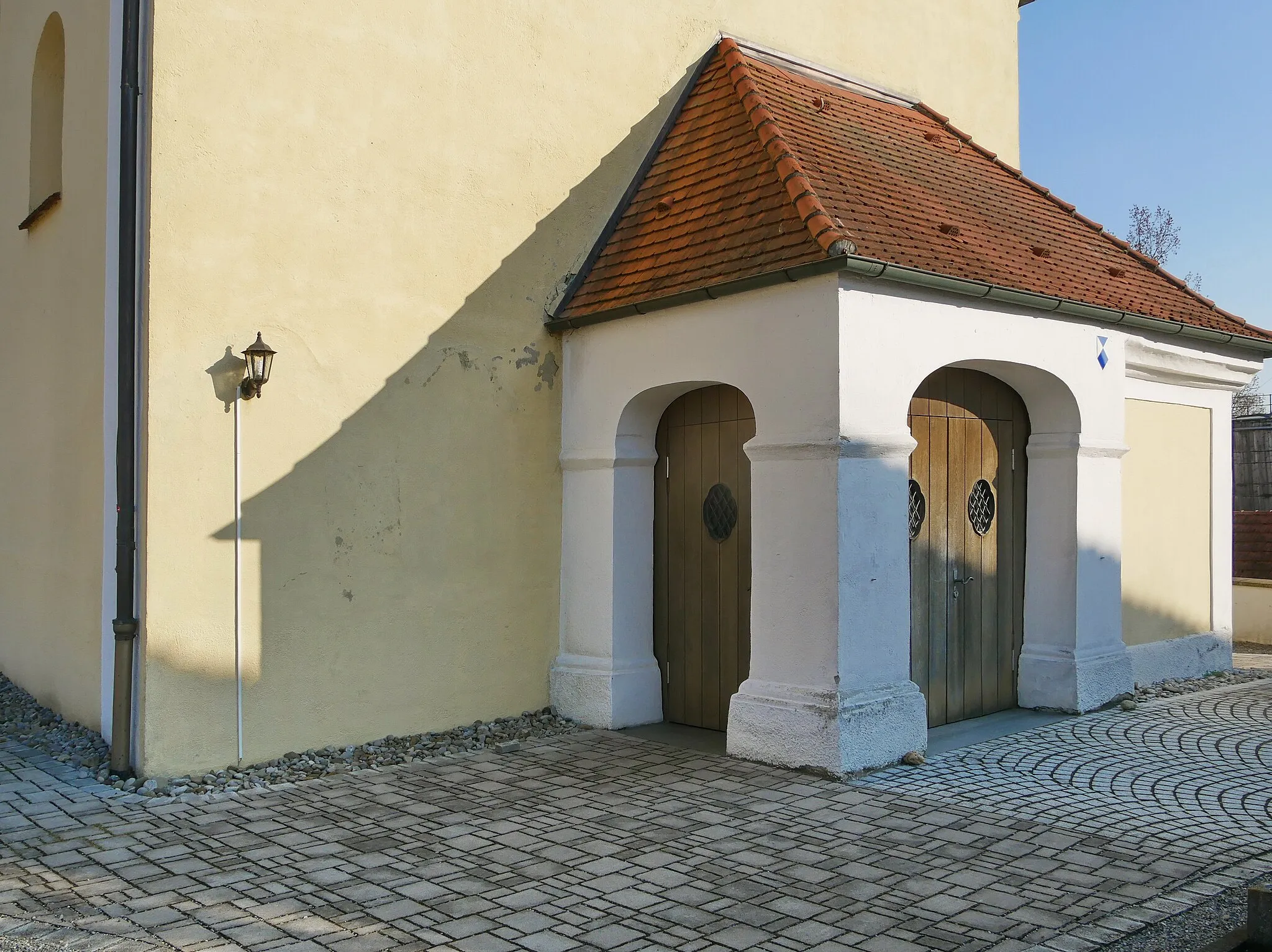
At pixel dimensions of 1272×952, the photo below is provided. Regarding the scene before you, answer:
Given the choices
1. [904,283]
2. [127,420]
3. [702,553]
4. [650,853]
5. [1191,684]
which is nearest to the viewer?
[650,853]

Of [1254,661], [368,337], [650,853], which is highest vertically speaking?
[368,337]

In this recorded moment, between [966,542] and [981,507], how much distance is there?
0.35 meters

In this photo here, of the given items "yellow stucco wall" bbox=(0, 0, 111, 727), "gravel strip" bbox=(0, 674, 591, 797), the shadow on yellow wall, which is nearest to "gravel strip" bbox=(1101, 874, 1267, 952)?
"gravel strip" bbox=(0, 674, 591, 797)

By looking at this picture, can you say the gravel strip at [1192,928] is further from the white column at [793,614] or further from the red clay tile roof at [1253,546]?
the red clay tile roof at [1253,546]

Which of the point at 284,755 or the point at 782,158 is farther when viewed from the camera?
the point at 782,158

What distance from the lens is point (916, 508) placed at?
790cm

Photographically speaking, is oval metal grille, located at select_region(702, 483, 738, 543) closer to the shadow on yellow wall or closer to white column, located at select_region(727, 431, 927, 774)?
white column, located at select_region(727, 431, 927, 774)

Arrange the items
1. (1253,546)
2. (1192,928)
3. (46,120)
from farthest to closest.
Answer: (1253,546)
(46,120)
(1192,928)

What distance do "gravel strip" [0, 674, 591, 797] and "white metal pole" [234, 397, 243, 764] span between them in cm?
28

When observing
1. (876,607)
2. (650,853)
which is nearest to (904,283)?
(876,607)

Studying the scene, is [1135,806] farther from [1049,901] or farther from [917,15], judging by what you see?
[917,15]

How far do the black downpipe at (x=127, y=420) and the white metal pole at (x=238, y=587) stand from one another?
58 cm

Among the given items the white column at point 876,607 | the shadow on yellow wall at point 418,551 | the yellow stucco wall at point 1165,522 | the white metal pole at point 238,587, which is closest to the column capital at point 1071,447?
the yellow stucco wall at point 1165,522

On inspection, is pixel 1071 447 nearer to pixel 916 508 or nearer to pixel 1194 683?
pixel 916 508
